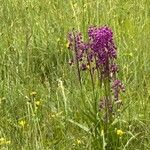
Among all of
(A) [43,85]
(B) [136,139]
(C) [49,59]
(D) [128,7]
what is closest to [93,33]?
(B) [136,139]

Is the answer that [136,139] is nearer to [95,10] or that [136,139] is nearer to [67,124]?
[67,124]

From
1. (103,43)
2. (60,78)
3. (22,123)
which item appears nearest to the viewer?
(103,43)

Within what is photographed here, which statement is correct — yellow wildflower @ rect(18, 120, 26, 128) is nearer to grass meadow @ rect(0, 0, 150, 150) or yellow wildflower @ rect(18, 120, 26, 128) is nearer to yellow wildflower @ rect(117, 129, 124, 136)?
grass meadow @ rect(0, 0, 150, 150)

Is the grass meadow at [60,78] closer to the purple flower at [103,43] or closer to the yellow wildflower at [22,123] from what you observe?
the yellow wildflower at [22,123]

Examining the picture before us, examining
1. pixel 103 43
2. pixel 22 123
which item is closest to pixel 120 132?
pixel 103 43

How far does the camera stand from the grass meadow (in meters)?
2.47

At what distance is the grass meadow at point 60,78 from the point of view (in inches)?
97.4

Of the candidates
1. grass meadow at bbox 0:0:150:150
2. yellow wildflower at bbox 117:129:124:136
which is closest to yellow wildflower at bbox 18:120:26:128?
grass meadow at bbox 0:0:150:150

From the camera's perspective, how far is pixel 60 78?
120 inches

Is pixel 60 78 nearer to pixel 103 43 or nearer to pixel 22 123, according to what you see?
pixel 22 123

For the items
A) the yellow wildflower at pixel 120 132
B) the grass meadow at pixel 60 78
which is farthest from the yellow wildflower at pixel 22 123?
the yellow wildflower at pixel 120 132

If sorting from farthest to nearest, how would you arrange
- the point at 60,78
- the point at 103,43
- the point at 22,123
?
the point at 60,78, the point at 22,123, the point at 103,43

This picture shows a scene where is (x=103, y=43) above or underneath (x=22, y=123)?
above

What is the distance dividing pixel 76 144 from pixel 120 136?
22cm
